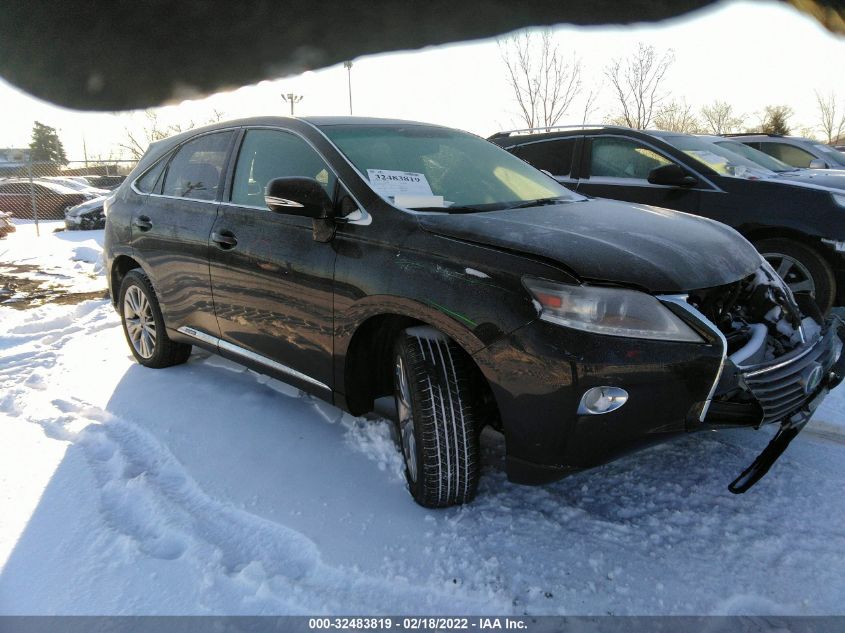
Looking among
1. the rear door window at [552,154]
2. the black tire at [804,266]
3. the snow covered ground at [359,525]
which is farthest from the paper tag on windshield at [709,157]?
the snow covered ground at [359,525]

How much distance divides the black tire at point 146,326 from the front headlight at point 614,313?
9.50 ft

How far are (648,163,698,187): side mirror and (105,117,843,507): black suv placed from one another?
1.94m

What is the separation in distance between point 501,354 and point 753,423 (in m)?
0.91

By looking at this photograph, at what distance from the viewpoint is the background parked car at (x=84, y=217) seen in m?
14.1

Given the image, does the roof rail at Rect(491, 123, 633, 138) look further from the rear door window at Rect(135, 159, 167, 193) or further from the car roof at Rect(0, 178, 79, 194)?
the car roof at Rect(0, 178, 79, 194)

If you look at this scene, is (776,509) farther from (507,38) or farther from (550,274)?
(507,38)

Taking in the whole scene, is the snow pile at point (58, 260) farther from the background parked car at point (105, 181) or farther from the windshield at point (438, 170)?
the background parked car at point (105, 181)

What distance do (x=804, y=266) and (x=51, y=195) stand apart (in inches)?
763

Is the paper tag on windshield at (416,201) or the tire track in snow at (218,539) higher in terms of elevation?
the paper tag on windshield at (416,201)

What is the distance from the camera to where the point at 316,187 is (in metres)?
2.52

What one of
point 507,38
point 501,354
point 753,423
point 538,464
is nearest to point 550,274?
point 501,354

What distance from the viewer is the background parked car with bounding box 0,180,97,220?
17297 millimetres

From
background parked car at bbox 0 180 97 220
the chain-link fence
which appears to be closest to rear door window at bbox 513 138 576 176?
the chain-link fence

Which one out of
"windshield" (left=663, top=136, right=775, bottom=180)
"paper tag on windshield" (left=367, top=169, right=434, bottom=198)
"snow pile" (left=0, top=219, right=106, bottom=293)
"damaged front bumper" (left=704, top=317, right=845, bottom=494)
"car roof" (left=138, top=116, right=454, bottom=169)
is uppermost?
"car roof" (left=138, top=116, right=454, bottom=169)
